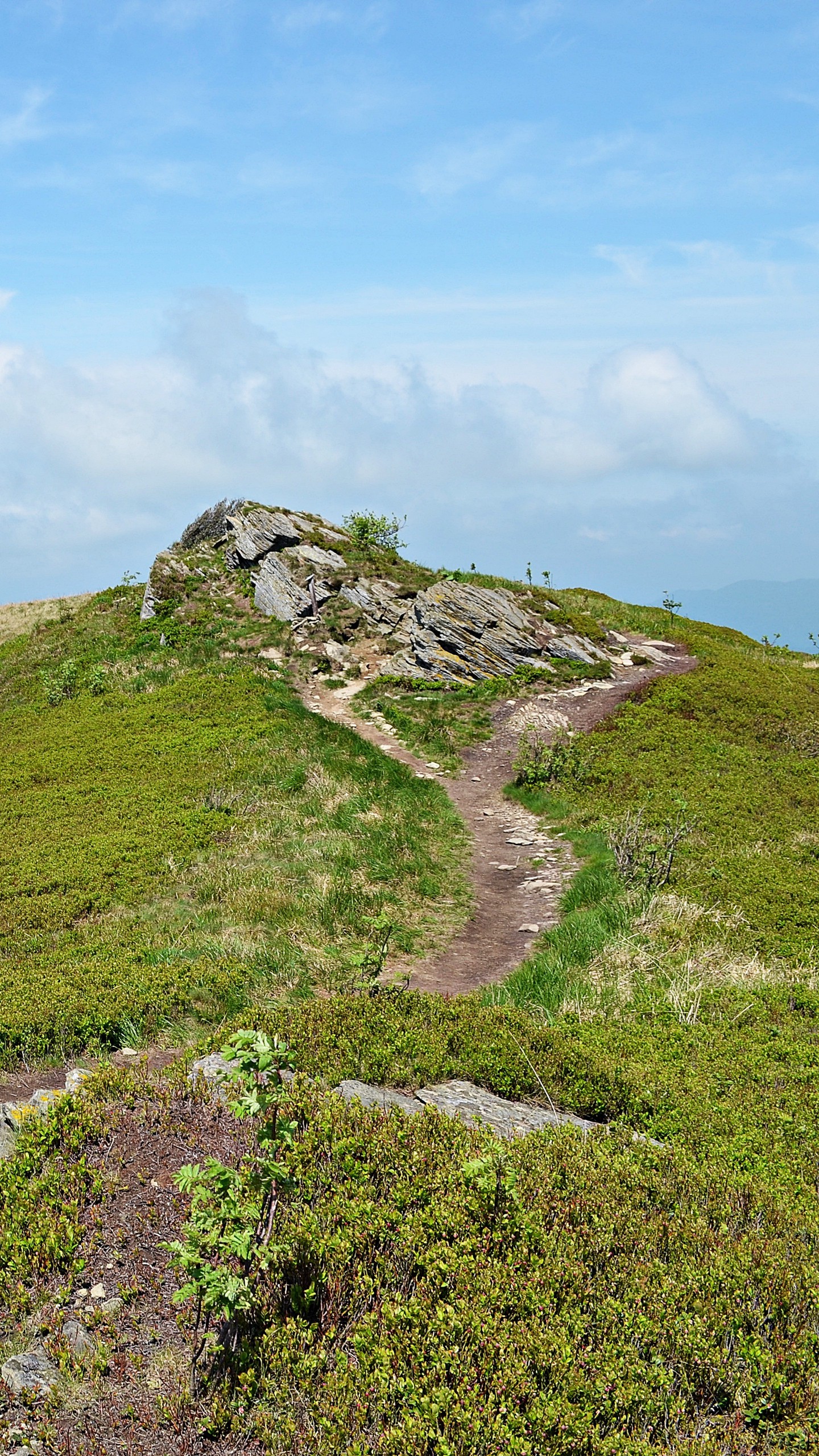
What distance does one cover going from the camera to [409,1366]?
161 inches

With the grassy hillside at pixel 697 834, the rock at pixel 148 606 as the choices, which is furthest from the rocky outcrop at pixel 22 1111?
the rock at pixel 148 606

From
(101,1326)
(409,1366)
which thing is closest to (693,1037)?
(409,1366)

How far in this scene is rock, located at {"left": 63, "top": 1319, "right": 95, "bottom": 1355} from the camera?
14.1 feet

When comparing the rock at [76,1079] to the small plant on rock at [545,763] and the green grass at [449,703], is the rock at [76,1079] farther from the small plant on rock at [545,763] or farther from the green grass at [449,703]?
the green grass at [449,703]

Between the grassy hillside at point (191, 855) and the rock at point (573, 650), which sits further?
the rock at point (573, 650)

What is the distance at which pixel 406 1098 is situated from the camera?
22.4 feet

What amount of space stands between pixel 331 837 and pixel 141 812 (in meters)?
4.38

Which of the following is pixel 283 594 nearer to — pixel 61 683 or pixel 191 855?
pixel 61 683

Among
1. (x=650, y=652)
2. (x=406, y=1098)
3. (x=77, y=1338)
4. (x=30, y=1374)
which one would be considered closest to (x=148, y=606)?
(x=650, y=652)

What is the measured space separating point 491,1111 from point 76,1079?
3.70 m

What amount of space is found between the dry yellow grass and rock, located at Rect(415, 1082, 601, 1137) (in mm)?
31940

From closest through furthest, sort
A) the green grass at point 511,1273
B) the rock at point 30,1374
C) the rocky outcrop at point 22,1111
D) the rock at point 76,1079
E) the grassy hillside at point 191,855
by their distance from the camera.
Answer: the green grass at point 511,1273 < the rock at point 30,1374 < the rocky outcrop at point 22,1111 < the rock at point 76,1079 < the grassy hillside at point 191,855

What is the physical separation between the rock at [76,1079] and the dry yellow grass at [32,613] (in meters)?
30.3

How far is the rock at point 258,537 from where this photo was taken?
3419 centimetres
